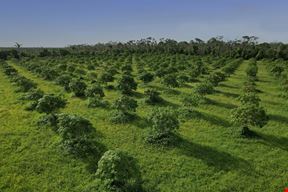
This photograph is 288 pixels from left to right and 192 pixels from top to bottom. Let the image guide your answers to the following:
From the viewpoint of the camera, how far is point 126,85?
179 feet

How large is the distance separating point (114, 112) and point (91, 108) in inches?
222

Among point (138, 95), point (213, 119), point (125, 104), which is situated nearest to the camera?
point (213, 119)

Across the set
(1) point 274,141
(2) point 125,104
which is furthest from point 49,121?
(1) point 274,141

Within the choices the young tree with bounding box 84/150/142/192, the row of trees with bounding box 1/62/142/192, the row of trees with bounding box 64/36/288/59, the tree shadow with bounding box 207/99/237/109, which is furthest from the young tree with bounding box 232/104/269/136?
the row of trees with bounding box 64/36/288/59

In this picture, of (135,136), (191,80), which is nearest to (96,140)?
(135,136)

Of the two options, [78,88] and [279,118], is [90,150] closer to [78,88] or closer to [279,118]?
[78,88]

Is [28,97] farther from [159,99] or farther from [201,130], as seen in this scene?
[201,130]

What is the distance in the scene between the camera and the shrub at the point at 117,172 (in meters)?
23.4

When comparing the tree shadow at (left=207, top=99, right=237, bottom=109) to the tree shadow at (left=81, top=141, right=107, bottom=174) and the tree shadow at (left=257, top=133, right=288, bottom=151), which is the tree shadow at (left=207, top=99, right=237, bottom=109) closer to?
the tree shadow at (left=257, top=133, right=288, bottom=151)

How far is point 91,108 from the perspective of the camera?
46000 mm

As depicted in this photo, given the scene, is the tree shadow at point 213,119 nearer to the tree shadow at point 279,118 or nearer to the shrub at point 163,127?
the tree shadow at point 279,118

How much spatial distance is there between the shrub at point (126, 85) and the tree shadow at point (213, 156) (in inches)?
875

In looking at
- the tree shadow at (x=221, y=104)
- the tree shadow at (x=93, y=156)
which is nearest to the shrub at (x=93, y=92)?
the tree shadow at (x=221, y=104)

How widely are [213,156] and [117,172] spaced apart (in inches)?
424
